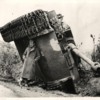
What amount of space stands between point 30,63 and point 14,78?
0.08 metres

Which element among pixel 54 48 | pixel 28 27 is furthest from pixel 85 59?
pixel 28 27

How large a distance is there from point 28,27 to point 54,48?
11cm

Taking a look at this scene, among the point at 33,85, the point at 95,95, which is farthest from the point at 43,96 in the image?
the point at 95,95

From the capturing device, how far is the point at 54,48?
4.55 ft

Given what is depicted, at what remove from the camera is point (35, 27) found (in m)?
1.40

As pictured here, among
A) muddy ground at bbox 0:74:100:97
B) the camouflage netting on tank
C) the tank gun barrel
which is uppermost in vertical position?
the camouflage netting on tank

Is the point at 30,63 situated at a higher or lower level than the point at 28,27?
lower

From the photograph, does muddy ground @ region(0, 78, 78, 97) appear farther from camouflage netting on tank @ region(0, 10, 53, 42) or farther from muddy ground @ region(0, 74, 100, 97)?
camouflage netting on tank @ region(0, 10, 53, 42)

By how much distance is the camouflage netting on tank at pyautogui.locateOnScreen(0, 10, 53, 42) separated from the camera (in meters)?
1.39

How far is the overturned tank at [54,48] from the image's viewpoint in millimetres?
1386

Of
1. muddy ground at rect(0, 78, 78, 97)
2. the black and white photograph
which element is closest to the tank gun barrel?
the black and white photograph

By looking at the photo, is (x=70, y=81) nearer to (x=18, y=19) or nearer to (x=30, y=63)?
(x=30, y=63)

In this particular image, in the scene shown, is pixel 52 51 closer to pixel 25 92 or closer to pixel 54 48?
pixel 54 48

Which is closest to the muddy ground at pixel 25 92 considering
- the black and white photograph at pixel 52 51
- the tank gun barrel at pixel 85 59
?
the black and white photograph at pixel 52 51
